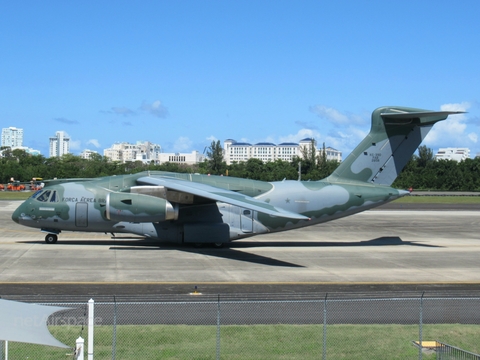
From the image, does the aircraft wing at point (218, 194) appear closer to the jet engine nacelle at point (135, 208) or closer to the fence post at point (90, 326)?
the jet engine nacelle at point (135, 208)

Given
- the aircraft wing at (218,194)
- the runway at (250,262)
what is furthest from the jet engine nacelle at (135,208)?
the runway at (250,262)

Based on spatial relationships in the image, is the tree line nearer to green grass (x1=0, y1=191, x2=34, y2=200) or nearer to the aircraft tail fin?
green grass (x1=0, y1=191, x2=34, y2=200)

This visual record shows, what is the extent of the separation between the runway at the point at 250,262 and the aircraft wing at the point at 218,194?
2.04 meters

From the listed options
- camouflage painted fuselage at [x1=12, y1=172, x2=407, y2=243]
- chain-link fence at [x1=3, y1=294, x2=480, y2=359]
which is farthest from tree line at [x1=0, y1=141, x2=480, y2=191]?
chain-link fence at [x1=3, y1=294, x2=480, y2=359]

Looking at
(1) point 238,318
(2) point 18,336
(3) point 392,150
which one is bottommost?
(1) point 238,318

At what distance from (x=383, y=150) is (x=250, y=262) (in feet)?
30.4

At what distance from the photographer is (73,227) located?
24047mm

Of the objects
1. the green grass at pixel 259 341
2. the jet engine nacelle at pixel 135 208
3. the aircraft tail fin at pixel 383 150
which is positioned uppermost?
the aircraft tail fin at pixel 383 150

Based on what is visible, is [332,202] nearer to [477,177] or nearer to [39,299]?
[39,299]

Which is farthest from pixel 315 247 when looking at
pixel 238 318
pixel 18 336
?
pixel 18 336

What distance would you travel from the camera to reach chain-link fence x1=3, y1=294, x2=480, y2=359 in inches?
396

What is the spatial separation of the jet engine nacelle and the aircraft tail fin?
8.19 m

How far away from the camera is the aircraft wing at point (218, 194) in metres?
19.1

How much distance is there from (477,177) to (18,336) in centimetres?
10200
